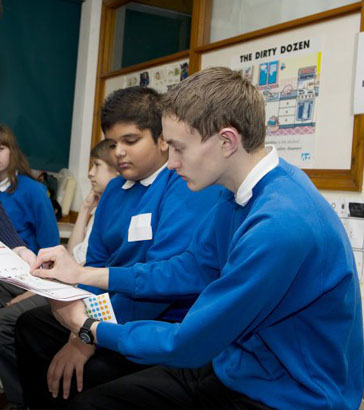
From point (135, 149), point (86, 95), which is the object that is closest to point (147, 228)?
point (135, 149)

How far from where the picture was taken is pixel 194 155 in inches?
46.7

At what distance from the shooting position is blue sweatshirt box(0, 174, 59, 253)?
263 cm

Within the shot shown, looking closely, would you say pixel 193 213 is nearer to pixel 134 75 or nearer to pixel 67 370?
pixel 67 370

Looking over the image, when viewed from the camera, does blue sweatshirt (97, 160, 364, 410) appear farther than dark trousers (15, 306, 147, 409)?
No

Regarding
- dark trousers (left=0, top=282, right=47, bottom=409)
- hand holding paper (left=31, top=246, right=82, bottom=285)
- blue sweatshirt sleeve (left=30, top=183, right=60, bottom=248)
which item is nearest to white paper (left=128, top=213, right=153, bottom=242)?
hand holding paper (left=31, top=246, right=82, bottom=285)

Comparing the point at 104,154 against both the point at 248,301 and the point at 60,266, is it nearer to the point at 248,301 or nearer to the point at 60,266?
the point at 60,266

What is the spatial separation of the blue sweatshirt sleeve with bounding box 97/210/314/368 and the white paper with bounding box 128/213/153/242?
2.09ft

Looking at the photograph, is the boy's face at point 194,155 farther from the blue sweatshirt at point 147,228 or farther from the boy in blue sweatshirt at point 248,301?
the blue sweatshirt at point 147,228

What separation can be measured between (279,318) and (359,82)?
153 centimetres

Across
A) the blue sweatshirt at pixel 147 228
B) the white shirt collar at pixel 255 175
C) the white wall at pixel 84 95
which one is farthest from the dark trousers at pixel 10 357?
the white wall at pixel 84 95

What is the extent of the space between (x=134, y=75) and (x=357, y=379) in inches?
128

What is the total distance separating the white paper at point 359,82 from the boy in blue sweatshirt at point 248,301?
3.97 ft

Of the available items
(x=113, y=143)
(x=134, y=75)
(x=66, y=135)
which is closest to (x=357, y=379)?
(x=113, y=143)

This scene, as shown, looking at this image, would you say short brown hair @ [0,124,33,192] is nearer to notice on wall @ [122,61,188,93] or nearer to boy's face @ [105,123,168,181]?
boy's face @ [105,123,168,181]
